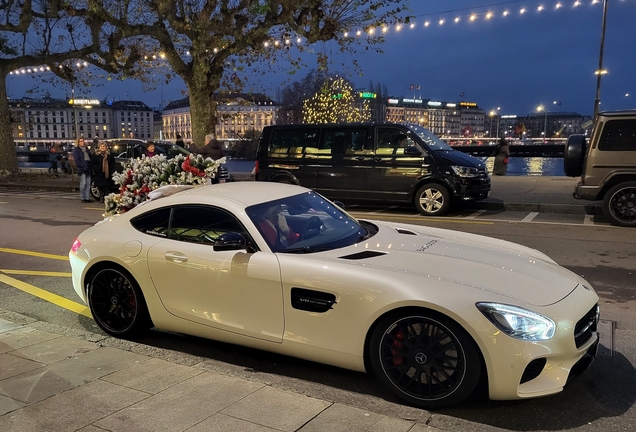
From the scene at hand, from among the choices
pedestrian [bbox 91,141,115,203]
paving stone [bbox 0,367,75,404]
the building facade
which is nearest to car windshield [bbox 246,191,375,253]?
paving stone [bbox 0,367,75,404]

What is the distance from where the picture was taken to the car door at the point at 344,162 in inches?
472

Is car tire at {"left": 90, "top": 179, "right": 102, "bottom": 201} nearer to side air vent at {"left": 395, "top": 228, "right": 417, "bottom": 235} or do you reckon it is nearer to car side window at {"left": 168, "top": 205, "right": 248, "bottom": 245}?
car side window at {"left": 168, "top": 205, "right": 248, "bottom": 245}

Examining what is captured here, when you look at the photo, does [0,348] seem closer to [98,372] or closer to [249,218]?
[98,372]

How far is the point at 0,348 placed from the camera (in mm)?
4207

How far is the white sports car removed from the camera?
3.05m

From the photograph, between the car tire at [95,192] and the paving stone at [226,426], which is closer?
the paving stone at [226,426]

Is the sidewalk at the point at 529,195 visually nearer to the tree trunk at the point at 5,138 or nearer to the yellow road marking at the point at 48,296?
the tree trunk at the point at 5,138

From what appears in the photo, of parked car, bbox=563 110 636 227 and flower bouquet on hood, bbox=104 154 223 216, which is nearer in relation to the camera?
flower bouquet on hood, bbox=104 154 223 216

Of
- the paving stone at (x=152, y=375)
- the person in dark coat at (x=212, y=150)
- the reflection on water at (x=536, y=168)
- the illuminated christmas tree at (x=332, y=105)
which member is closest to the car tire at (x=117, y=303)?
the paving stone at (x=152, y=375)

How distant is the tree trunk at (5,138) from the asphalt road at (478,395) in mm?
15250

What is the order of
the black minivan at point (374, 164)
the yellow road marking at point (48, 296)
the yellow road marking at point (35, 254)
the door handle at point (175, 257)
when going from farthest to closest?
the black minivan at point (374, 164)
the yellow road marking at point (35, 254)
the yellow road marking at point (48, 296)
the door handle at point (175, 257)

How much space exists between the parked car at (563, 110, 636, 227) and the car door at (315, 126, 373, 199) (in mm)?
4507

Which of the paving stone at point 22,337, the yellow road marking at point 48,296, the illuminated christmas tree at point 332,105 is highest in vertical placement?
the illuminated christmas tree at point 332,105

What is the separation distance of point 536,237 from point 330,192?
5.10 meters
